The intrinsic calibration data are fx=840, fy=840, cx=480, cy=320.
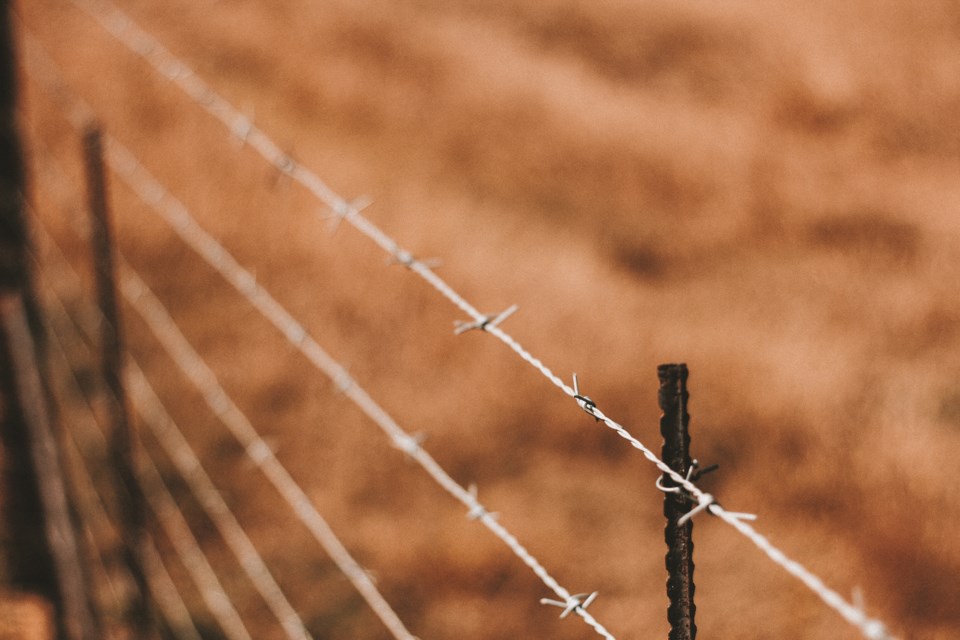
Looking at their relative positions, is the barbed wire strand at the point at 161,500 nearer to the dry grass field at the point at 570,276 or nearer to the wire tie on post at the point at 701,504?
the dry grass field at the point at 570,276

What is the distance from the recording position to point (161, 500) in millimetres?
2168

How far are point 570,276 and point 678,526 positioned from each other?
6.61 ft

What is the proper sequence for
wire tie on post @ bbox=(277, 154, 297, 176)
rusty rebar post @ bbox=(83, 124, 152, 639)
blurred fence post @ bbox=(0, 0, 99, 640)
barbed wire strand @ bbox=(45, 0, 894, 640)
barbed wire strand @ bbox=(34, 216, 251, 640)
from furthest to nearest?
barbed wire strand @ bbox=(34, 216, 251, 640), blurred fence post @ bbox=(0, 0, 99, 640), rusty rebar post @ bbox=(83, 124, 152, 639), wire tie on post @ bbox=(277, 154, 297, 176), barbed wire strand @ bbox=(45, 0, 894, 640)

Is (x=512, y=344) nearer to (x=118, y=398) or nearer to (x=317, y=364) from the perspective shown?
(x=317, y=364)

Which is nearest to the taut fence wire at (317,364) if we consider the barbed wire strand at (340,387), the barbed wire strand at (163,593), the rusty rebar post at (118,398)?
the barbed wire strand at (340,387)

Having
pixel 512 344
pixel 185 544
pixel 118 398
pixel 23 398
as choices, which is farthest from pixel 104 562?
pixel 512 344

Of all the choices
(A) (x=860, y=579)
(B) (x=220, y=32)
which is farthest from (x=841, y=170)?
(B) (x=220, y=32)

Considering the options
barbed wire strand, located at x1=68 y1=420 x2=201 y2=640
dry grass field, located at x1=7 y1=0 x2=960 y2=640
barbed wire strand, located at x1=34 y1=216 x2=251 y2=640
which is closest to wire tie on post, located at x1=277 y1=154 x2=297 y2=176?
barbed wire strand, located at x1=34 y1=216 x2=251 y2=640

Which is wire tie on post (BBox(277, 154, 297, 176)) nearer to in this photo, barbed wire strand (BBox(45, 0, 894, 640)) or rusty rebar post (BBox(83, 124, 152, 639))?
barbed wire strand (BBox(45, 0, 894, 640))

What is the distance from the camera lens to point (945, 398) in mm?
2395

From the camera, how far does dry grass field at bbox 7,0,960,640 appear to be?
2.17 metres

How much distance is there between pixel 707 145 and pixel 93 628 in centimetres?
218

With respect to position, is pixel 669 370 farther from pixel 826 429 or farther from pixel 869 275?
pixel 869 275

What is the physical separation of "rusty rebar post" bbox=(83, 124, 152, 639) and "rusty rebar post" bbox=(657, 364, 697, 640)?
45.4 inches
